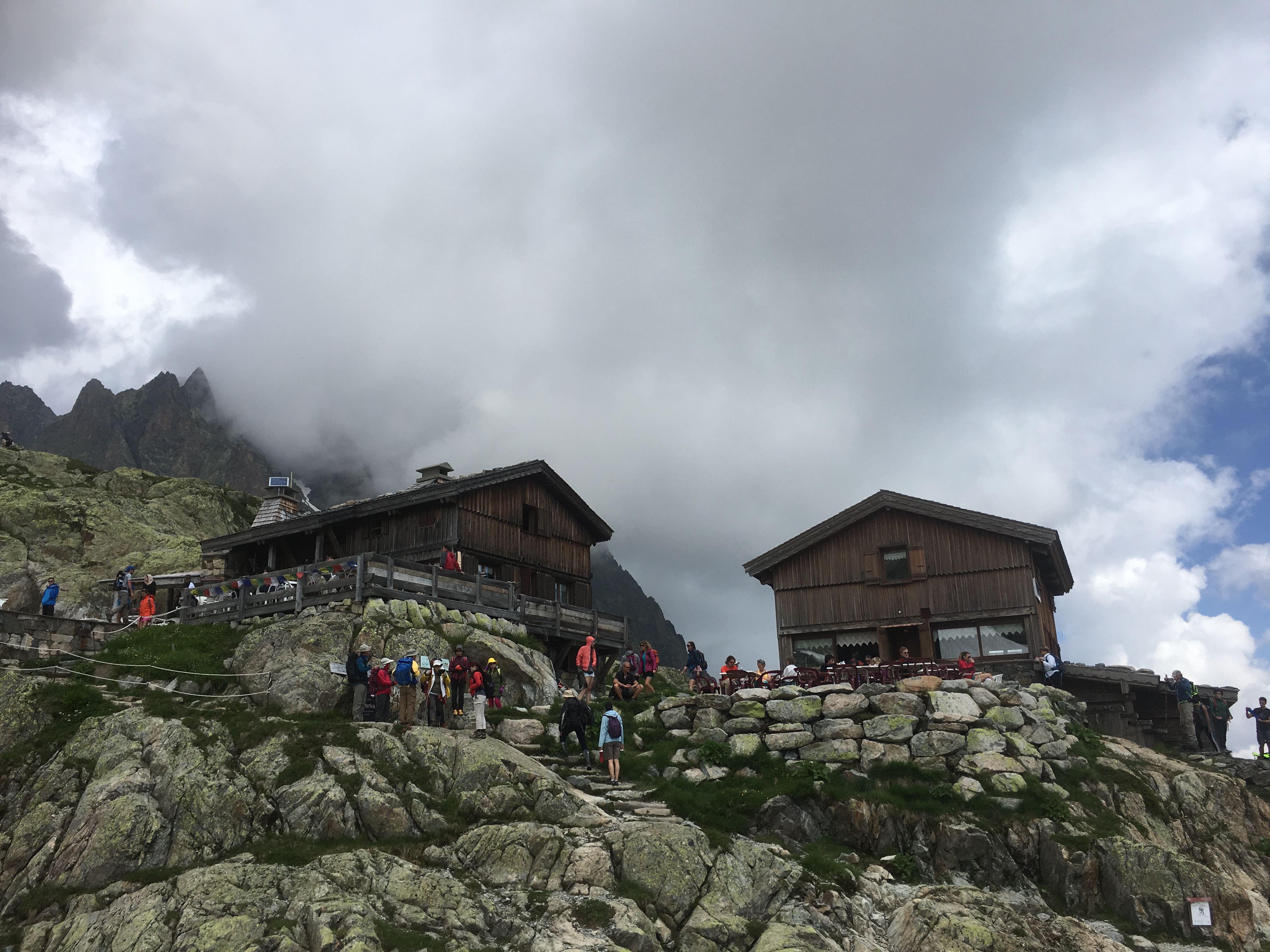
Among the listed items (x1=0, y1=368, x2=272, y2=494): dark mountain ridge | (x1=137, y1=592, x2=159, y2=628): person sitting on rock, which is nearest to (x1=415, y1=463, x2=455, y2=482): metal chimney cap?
(x1=137, y1=592, x2=159, y2=628): person sitting on rock

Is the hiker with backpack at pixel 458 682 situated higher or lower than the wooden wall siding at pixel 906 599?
lower

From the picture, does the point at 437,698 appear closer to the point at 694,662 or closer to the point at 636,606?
the point at 694,662

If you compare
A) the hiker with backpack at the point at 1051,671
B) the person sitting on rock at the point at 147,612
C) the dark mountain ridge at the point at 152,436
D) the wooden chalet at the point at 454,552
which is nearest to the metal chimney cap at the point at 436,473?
the wooden chalet at the point at 454,552

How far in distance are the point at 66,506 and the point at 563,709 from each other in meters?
48.7

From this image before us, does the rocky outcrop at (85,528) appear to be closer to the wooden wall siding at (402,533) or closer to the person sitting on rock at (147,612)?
the person sitting on rock at (147,612)

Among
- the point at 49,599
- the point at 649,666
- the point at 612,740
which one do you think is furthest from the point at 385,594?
the point at 49,599

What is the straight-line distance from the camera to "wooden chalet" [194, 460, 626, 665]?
98.4ft

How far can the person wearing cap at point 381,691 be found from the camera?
75.7ft

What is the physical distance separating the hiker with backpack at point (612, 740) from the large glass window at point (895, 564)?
16.6m

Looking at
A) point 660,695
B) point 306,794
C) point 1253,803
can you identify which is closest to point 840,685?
point 660,695

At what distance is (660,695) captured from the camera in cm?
2738

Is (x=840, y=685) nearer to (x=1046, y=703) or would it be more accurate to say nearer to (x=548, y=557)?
(x=1046, y=703)

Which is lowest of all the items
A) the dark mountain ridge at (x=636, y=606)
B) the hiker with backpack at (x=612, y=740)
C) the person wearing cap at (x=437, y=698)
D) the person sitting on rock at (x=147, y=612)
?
the hiker with backpack at (x=612, y=740)

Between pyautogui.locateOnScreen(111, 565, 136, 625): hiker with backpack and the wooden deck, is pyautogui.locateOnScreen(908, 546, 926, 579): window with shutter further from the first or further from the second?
pyautogui.locateOnScreen(111, 565, 136, 625): hiker with backpack
